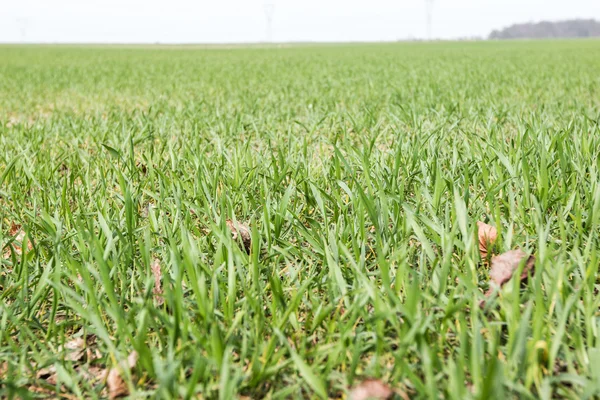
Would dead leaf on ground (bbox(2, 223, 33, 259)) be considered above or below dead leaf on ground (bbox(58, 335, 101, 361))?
above

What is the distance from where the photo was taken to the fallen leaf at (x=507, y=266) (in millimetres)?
1340

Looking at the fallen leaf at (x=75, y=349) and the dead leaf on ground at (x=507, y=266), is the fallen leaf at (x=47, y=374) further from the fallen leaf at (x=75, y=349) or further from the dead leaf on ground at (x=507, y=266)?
the dead leaf on ground at (x=507, y=266)

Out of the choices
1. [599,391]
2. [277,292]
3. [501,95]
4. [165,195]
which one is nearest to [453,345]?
[599,391]

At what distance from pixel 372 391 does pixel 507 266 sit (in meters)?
0.60

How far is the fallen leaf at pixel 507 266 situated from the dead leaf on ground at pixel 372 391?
0.50m

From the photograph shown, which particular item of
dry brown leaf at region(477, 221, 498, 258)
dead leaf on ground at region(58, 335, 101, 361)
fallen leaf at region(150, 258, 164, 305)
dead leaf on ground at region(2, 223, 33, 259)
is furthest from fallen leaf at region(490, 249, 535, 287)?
dead leaf on ground at region(2, 223, 33, 259)

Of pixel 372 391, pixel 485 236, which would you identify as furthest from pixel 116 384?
pixel 485 236

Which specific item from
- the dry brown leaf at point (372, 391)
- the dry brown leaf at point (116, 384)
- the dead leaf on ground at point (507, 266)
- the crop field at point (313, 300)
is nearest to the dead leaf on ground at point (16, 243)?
the crop field at point (313, 300)

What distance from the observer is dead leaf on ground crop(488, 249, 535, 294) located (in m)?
1.34

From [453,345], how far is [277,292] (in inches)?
16.6

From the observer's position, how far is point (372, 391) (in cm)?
98

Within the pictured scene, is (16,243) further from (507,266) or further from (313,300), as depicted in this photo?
(507,266)

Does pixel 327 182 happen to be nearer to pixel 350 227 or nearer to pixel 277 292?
pixel 350 227

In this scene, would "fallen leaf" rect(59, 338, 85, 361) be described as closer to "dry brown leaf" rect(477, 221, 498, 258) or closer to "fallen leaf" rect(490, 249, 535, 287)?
"fallen leaf" rect(490, 249, 535, 287)
